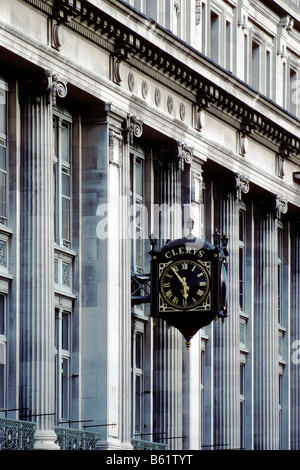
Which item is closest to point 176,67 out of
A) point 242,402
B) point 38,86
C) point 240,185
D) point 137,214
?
point 137,214

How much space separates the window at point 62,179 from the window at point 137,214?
3.67 m

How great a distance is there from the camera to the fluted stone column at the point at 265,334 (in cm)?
6234

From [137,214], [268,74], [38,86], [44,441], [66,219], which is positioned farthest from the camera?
[268,74]

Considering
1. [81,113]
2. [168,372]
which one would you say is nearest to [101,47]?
[81,113]

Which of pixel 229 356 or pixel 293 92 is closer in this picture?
pixel 229 356

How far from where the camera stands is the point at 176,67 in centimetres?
5431

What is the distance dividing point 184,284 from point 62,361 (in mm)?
4014

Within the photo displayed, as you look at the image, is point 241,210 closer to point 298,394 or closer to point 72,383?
point 298,394

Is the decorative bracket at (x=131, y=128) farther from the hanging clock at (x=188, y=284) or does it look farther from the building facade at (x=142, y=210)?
the hanging clock at (x=188, y=284)

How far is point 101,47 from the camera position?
164 ft

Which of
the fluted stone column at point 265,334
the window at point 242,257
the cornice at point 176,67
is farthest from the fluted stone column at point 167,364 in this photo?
the fluted stone column at point 265,334

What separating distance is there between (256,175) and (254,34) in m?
5.77

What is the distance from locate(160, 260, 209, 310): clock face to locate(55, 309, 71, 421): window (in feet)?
9.49

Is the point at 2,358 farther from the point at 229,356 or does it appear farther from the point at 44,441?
the point at 229,356
